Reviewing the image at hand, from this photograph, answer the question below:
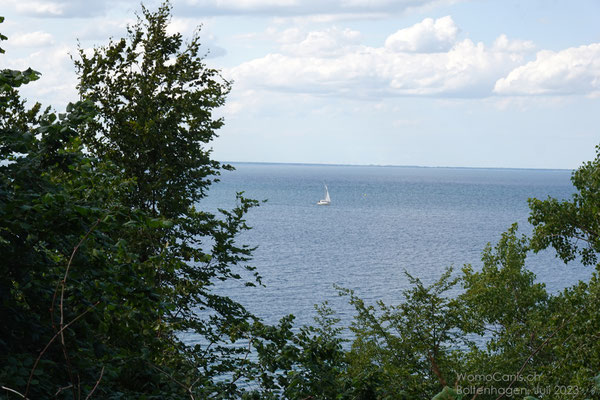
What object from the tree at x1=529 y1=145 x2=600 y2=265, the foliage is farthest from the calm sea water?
the tree at x1=529 y1=145 x2=600 y2=265

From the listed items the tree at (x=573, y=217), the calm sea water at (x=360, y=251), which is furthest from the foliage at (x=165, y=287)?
the calm sea water at (x=360, y=251)

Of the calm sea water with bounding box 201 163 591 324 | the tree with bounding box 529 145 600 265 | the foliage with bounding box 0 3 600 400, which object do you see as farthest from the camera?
the calm sea water with bounding box 201 163 591 324

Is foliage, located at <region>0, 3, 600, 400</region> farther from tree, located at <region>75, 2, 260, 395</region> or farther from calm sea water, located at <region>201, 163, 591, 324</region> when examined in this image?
calm sea water, located at <region>201, 163, 591, 324</region>

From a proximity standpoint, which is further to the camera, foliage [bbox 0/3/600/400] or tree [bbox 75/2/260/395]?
tree [bbox 75/2/260/395]

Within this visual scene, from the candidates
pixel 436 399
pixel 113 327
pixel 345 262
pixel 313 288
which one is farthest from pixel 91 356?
pixel 345 262

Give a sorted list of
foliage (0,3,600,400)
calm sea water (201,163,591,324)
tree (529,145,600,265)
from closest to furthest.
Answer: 1. foliage (0,3,600,400)
2. tree (529,145,600,265)
3. calm sea water (201,163,591,324)

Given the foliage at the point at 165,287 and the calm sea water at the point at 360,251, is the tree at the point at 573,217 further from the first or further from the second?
the calm sea water at the point at 360,251

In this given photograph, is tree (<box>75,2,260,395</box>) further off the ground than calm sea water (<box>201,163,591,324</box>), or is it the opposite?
tree (<box>75,2,260,395</box>)

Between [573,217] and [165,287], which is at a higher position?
[573,217]

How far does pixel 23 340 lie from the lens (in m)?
4.94

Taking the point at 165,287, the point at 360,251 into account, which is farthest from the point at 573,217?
the point at 360,251

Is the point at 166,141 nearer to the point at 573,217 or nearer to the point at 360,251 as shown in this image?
the point at 573,217

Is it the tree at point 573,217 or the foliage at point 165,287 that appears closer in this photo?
the foliage at point 165,287

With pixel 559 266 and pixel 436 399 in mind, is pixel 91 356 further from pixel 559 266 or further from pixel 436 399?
pixel 559 266
